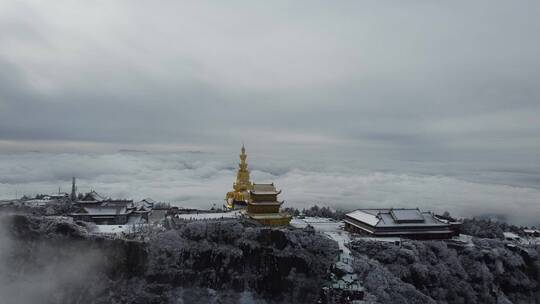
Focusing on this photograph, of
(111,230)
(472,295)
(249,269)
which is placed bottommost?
(472,295)

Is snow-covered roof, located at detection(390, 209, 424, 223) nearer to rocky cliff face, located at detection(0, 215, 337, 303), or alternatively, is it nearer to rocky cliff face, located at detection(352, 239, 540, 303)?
rocky cliff face, located at detection(352, 239, 540, 303)

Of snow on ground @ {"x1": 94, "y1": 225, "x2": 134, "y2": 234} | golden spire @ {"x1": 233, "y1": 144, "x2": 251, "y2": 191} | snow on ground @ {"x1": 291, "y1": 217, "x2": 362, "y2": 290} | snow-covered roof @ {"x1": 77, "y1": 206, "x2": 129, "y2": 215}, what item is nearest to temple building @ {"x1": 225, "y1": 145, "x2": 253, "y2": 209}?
golden spire @ {"x1": 233, "y1": 144, "x2": 251, "y2": 191}

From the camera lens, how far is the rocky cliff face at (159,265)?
36.1 meters

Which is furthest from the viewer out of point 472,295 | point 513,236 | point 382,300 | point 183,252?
point 513,236

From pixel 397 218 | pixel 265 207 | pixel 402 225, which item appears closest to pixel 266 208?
pixel 265 207

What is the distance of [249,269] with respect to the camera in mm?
37938

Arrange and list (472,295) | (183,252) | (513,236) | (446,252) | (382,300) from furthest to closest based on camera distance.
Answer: (513,236)
(446,252)
(472,295)
(183,252)
(382,300)

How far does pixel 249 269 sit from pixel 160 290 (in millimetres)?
8254

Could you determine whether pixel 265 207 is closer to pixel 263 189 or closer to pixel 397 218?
pixel 263 189

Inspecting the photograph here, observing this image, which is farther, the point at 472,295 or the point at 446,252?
the point at 446,252

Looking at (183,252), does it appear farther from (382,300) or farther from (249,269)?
(382,300)

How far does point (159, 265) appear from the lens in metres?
37.2

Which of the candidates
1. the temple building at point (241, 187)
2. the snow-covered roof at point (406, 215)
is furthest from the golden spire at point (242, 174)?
the snow-covered roof at point (406, 215)

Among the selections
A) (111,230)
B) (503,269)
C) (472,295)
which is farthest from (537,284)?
(111,230)
